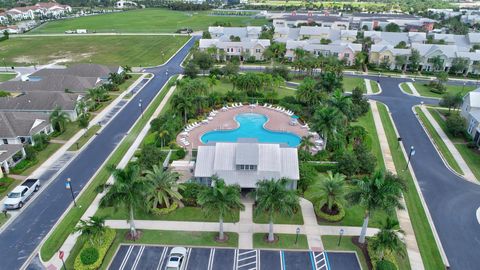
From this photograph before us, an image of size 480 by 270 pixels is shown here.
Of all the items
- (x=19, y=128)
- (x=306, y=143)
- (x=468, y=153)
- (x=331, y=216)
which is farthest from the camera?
(x=19, y=128)

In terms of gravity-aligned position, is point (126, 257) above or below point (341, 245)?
below

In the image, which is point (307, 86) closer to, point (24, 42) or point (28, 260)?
point (28, 260)

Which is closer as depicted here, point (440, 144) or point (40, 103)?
point (440, 144)

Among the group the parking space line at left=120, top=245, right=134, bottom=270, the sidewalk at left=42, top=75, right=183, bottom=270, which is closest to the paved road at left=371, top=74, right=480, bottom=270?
the parking space line at left=120, top=245, right=134, bottom=270

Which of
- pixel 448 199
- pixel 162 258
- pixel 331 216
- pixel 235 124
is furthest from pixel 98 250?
pixel 448 199

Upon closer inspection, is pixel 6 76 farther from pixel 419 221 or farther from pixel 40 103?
pixel 419 221

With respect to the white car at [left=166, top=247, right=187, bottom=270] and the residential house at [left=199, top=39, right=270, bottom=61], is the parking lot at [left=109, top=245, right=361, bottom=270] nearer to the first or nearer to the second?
the white car at [left=166, top=247, right=187, bottom=270]
